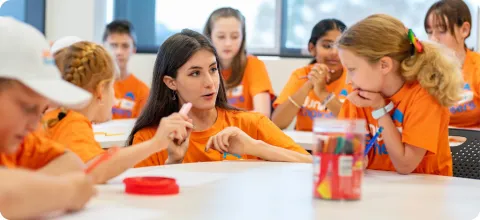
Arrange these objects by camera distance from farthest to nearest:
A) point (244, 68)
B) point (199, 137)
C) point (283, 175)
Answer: point (244, 68)
point (199, 137)
point (283, 175)

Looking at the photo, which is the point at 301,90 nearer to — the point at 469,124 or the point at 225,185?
the point at 469,124

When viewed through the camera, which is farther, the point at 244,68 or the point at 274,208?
the point at 244,68

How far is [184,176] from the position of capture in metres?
1.70

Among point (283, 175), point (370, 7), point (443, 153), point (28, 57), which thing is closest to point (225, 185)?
point (283, 175)

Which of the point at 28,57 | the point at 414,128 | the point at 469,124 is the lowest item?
the point at 469,124

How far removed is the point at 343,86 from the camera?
12.1 ft

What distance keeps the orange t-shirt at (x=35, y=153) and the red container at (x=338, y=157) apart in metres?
0.54

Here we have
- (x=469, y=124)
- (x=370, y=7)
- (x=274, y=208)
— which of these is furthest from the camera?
(x=370, y=7)

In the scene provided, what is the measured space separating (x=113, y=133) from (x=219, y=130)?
2.61 feet

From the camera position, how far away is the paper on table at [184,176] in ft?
5.24

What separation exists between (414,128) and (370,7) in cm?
291

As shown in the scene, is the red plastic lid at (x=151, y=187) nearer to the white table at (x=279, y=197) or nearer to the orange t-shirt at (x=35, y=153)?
the white table at (x=279, y=197)

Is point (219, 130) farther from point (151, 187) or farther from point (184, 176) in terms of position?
point (151, 187)

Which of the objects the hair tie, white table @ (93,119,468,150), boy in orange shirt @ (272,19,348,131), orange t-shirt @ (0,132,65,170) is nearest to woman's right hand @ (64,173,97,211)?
orange t-shirt @ (0,132,65,170)
